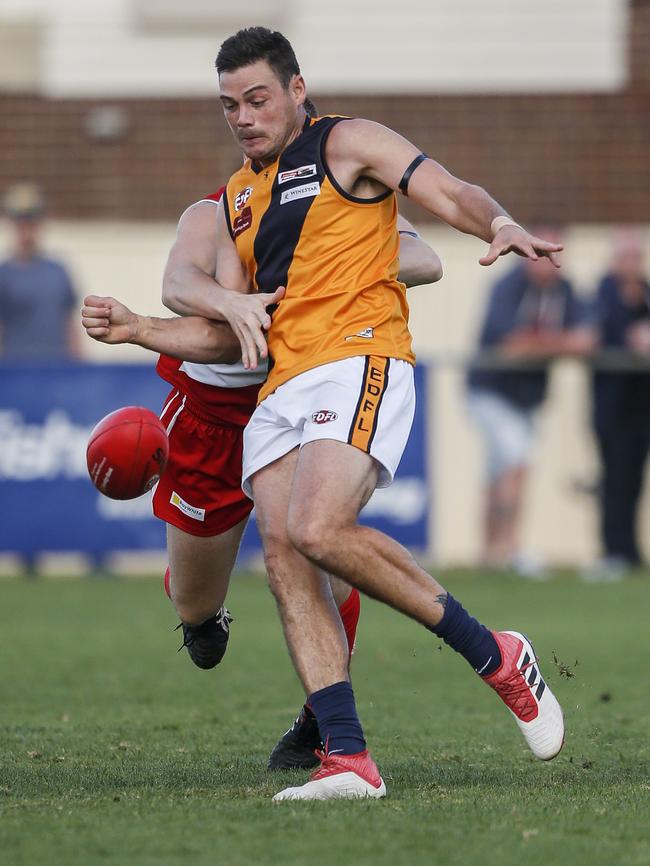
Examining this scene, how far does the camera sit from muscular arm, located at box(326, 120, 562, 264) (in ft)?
18.2

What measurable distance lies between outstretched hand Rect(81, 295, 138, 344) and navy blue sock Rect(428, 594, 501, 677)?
1.39 m

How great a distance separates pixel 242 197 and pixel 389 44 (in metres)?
15.4

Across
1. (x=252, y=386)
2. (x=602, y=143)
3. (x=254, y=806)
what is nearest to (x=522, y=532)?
(x=602, y=143)

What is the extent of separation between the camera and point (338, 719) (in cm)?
541

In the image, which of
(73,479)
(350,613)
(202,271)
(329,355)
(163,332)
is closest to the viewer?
(329,355)

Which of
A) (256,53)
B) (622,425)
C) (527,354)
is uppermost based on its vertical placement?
(256,53)

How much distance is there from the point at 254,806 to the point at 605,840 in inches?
41.9

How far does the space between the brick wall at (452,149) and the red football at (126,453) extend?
13.1 m

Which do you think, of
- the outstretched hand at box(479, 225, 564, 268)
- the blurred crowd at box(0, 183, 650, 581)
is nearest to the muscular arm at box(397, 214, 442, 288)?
the outstretched hand at box(479, 225, 564, 268)

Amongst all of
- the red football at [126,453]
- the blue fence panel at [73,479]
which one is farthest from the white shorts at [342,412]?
the blue fence panel at [73,479]

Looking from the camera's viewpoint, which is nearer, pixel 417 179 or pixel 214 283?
pixel 417 179

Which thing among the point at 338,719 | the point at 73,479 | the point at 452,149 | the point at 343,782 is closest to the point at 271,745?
the point at 338,719

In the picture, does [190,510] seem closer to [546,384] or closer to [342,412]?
[342,412]

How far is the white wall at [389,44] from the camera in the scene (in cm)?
2088
